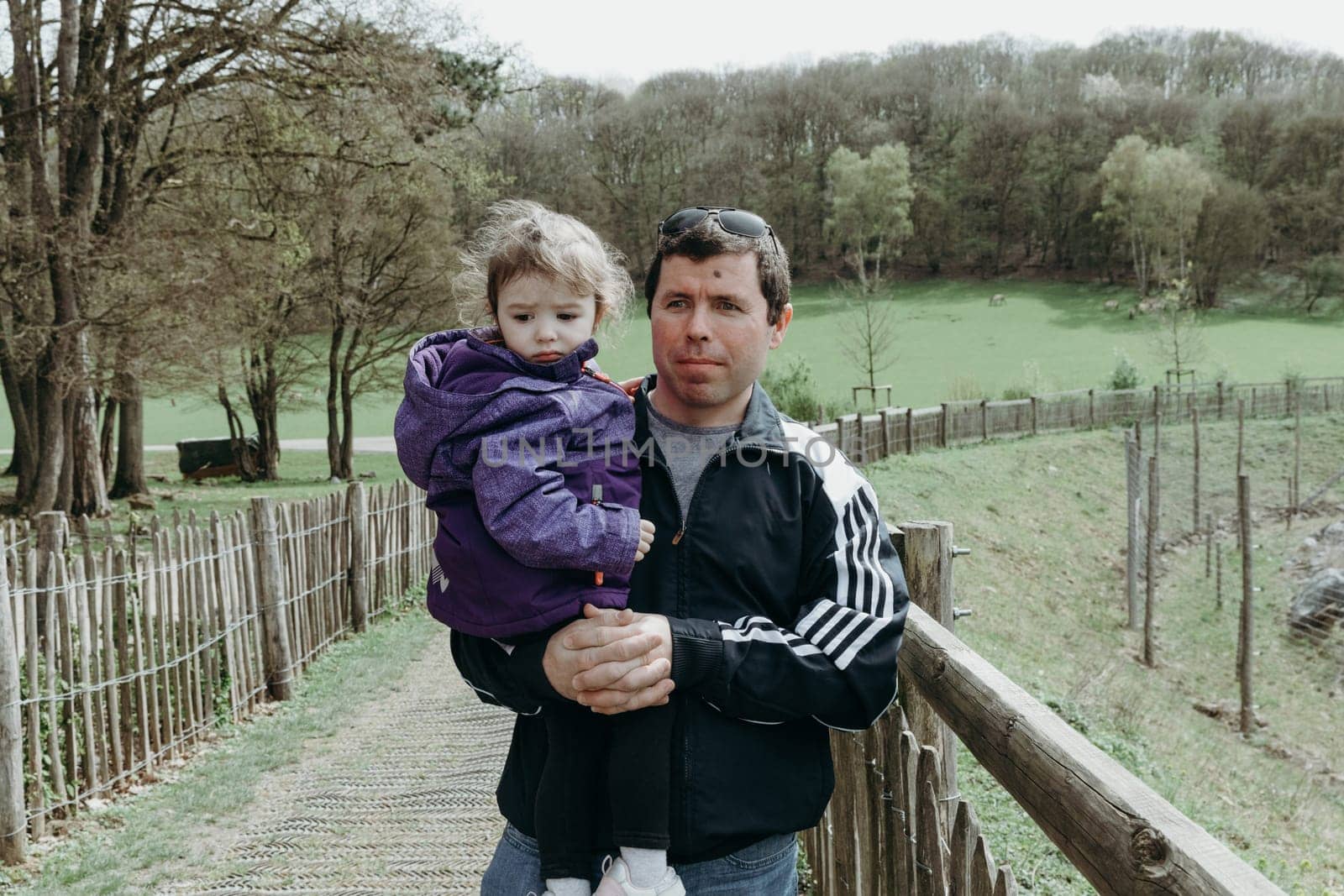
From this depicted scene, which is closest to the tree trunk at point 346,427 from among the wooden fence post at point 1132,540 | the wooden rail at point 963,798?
the wooden fence post at point 1132,540

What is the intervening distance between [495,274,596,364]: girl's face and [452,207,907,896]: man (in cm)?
16

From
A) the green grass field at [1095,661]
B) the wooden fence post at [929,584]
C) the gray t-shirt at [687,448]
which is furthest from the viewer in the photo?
the green grass field at [1095,661]

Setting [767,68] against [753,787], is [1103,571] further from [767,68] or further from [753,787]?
[767,68]

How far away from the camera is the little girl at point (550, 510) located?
170cm

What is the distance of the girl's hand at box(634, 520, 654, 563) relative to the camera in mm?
1771

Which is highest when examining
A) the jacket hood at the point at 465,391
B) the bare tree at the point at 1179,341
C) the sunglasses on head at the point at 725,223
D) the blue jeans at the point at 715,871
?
the bare tree at the point at 1179,341

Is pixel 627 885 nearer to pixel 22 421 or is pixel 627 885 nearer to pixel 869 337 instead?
pixel 22 421

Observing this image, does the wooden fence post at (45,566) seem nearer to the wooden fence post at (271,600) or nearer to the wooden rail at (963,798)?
the wooden fence post at (271,600)

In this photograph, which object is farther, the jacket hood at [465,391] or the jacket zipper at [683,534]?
the jacket hood at [465,391]

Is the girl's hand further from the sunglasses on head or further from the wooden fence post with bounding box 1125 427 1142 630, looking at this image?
the wooden fence post with bounding box 1125 427 1142 630

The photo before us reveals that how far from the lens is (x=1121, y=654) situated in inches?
503

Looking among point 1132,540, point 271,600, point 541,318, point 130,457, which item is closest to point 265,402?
point 130,457

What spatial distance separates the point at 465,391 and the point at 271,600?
600cm

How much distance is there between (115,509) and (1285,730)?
17.7m
